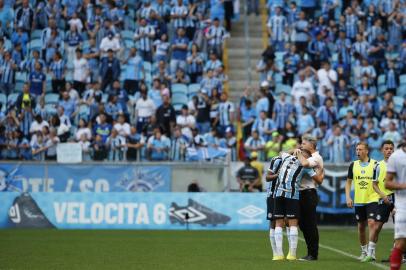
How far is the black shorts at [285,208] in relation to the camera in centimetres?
1688

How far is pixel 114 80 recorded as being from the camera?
33750 millimetres

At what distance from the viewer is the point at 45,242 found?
21.7m

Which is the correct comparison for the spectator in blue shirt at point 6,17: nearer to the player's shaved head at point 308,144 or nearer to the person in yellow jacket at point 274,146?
the person in yellow jacket at point 274,146

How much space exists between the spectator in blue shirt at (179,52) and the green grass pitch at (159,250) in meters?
9.28

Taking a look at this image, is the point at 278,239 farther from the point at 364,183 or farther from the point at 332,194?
the point at 332,194

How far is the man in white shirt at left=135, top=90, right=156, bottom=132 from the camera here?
31.7 meters

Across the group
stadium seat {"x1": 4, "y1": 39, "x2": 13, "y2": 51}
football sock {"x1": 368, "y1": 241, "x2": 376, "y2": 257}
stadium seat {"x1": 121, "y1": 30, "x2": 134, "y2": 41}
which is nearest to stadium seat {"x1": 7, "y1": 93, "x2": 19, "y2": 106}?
stadium seat {"x1": 4, "y1": 39, "x2": 13, "y2": 51}

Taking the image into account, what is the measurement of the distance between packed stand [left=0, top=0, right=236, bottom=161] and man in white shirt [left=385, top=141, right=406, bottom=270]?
17056 mm

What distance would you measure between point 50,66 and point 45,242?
43.8 ft

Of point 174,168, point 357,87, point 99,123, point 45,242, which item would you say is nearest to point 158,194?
point 174,168

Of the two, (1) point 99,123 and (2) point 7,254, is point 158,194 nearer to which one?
(1) point 99,123

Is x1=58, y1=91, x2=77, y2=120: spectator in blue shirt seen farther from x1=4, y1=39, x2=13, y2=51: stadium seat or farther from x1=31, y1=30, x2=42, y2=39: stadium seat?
x1=31, y1=30, x2=42, y2=39: stadium seat

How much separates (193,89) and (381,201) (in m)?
16.5

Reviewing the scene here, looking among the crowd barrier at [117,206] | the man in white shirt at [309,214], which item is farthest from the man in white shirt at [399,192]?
the crowd barrier at [117,206]
